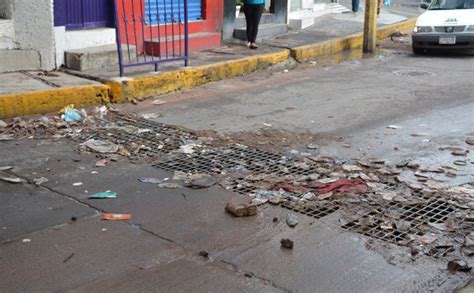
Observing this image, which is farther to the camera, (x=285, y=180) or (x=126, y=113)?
(x=126, y=113)

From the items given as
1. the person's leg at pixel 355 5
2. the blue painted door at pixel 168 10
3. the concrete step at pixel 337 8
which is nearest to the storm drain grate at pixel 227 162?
the blue painted door at pixel 168 10

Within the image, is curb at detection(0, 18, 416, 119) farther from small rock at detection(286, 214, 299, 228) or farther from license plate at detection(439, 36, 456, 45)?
small rock at detection(286, 214, 299, 228)

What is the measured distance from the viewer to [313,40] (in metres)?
14.1

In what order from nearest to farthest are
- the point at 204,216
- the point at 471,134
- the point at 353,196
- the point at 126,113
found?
the point at 204,216
the point at 353,196
the point at 471,134
the point at 126,113

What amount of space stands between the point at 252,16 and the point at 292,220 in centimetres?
844

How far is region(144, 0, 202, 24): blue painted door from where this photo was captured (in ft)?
37.4

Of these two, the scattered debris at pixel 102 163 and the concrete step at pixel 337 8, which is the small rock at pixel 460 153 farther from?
the concrete step at pixel 337 8

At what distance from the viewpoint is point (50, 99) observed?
8.23 m

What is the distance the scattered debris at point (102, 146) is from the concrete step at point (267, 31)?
7.26m

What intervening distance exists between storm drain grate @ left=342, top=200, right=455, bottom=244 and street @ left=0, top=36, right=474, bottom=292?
0.06 feet

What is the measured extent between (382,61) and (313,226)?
30.4 feet

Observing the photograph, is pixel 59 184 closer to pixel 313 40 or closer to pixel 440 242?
pixel 440 242

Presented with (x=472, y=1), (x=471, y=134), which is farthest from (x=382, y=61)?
(x=471, y=134)

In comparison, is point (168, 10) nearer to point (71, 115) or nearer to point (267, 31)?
point (267, 31)
